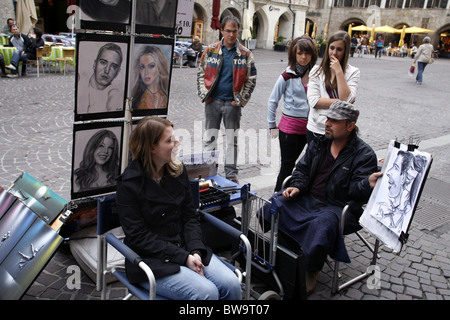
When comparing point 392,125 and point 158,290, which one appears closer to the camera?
point 158,290

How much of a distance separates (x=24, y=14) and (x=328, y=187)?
13213 millimetres

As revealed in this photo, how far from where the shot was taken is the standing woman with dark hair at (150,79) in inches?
127

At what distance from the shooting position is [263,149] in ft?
22.0

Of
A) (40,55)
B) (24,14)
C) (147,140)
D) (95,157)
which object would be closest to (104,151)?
(95,157)

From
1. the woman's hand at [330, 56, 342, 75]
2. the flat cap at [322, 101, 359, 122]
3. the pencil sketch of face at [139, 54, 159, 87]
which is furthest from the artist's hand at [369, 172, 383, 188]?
the pencil sketch of face at [139, 54, 159, 87]

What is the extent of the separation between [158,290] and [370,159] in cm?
181

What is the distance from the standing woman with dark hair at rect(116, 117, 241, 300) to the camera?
2.25m

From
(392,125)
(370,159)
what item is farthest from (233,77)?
(392,125)

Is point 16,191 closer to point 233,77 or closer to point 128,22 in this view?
point 128,22

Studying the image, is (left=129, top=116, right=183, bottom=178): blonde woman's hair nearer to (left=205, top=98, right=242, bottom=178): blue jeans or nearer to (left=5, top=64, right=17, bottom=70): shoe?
(left=205, top=98, right=242, bottom=178): blue jeans

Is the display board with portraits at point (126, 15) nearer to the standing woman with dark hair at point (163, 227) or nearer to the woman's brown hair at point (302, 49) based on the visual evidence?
the standing woman with dark hair at point (163, 227)

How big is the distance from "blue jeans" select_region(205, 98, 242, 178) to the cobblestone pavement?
1.69 ft

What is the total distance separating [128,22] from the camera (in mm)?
3029
